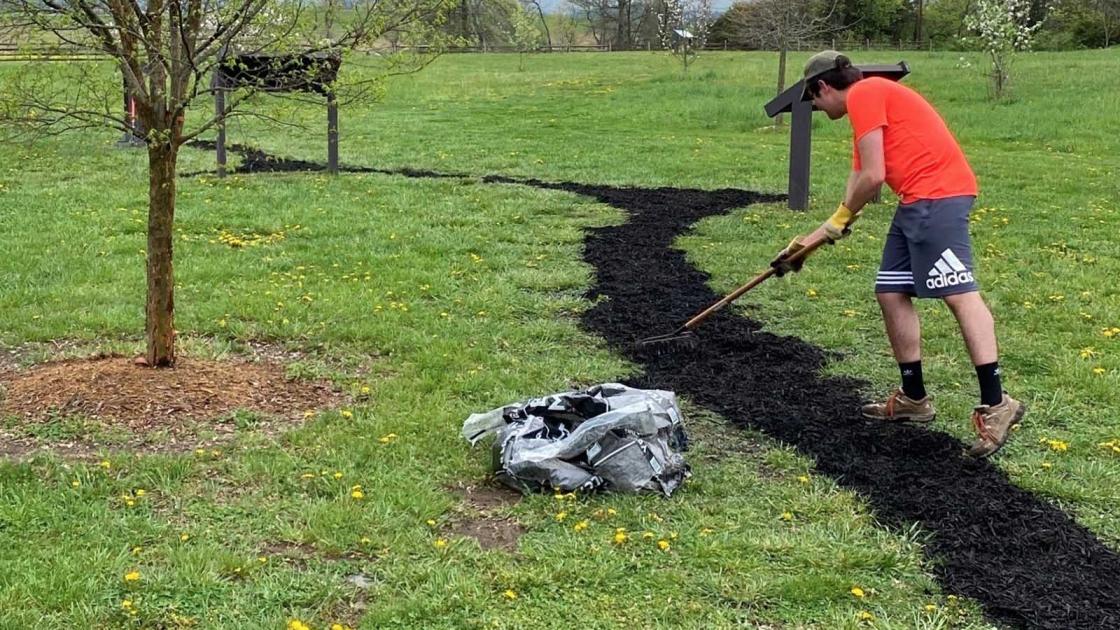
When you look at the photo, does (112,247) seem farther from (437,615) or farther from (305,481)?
(437,615)

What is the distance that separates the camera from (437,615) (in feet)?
10.3

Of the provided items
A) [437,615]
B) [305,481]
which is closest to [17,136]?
[305,481]

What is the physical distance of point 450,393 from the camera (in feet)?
17.1

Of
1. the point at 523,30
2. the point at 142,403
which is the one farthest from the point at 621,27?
the point at 142,403

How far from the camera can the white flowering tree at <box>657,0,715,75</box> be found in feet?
119

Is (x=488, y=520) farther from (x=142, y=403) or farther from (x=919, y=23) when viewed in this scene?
(x=919, y=23)

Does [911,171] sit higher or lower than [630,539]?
higher

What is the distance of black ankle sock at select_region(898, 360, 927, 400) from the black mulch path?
0.59 feet

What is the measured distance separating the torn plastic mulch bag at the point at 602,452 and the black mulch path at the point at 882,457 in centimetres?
77

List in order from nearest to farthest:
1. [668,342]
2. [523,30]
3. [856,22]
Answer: [668,342] < [856,22] < [523,30]

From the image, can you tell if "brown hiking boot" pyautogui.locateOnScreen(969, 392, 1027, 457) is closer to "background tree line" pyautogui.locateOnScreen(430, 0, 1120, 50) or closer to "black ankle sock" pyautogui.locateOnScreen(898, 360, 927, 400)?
"black ankle sock" pyautogui.locateOnScreen(898, 360, 927, 400)

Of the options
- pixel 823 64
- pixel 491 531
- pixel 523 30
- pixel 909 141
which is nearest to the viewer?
pixel 491 531

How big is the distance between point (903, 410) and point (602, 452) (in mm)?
1751

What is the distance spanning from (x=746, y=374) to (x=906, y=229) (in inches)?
55.0
